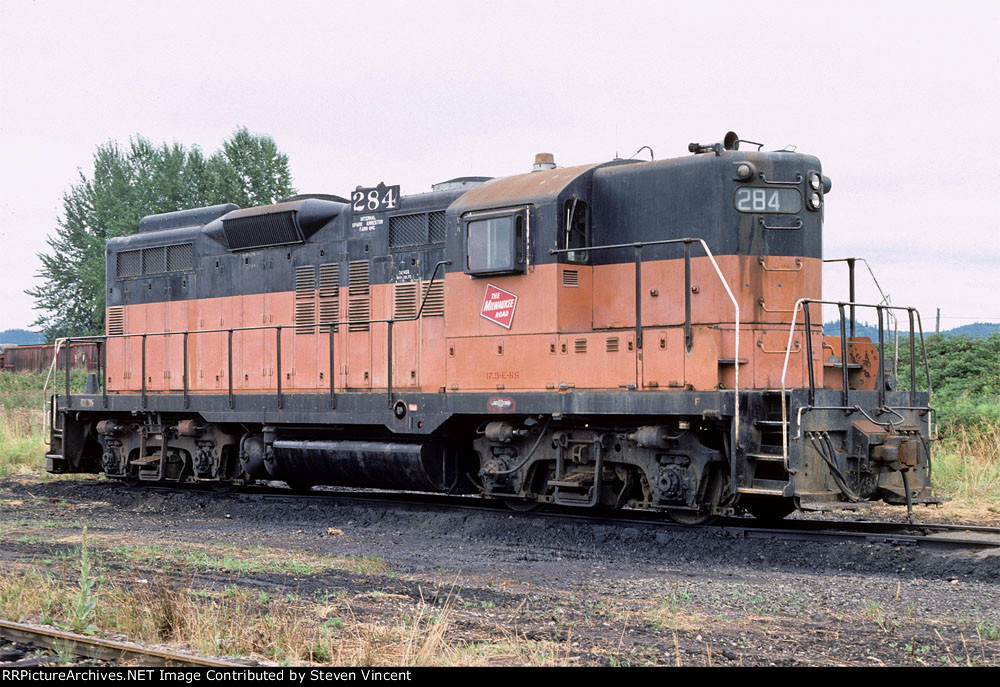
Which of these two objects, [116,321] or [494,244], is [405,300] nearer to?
[494,244]

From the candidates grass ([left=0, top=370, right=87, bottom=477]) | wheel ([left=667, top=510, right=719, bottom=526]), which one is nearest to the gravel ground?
wheel ([left=667, top=510, right=719, bottom=526])

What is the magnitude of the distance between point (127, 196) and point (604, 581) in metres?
48.6

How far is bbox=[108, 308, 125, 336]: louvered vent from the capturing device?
16.6 metres

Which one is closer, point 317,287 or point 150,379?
point 317,287

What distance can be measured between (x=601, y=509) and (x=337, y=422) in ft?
11.3

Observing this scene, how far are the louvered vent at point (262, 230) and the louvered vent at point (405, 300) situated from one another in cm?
195

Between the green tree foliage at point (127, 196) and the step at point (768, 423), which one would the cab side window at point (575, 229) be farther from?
the green tree foliage at point (127, 196)

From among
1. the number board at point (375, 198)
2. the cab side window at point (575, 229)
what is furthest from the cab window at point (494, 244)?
the number board at point (375, 198)

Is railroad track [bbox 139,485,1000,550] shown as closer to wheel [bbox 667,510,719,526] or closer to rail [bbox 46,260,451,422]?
wheel [bbox 667,510,719,526]

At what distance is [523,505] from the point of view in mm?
11820

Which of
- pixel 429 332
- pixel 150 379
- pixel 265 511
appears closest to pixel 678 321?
pixel 429 332

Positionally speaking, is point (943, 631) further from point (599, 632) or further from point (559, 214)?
point (559, 214)

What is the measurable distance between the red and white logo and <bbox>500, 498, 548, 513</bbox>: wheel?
2.04m

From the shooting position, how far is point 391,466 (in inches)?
492
